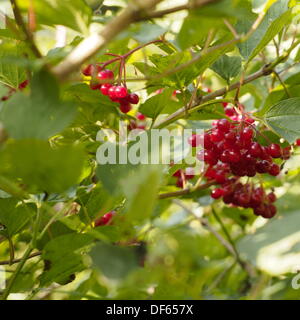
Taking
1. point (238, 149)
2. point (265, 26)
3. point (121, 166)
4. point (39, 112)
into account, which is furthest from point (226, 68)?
point (39, 112)

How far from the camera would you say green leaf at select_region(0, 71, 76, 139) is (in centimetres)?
45

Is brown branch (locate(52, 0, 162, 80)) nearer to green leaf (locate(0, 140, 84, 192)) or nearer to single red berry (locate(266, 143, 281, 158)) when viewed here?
green leaf (locate(0, 140, 84, 192))

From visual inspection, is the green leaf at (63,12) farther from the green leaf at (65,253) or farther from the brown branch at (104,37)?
the green leaf at (65,253)

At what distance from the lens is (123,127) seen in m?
1.03

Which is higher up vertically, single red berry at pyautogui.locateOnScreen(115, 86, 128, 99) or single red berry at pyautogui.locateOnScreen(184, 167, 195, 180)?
single red berry at pyautogui.locateOnScreen(115, 86, 128, 99)

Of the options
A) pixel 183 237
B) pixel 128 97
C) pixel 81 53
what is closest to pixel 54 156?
pixel 81 53

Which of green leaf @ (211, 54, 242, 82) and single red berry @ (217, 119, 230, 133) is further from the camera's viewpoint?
green leaf @ (211, 54, 242, 82)

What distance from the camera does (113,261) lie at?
435 millimetres

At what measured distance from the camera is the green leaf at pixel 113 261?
42 centimetres

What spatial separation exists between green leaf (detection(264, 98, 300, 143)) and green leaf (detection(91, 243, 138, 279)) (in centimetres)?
50

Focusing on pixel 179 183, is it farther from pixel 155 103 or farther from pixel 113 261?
pixel 113 261

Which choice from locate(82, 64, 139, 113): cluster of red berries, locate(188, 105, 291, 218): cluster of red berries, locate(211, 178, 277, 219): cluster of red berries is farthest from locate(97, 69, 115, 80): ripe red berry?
locate(211, 178, 277, 219): cluster of red berries

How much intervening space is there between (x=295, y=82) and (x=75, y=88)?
510 millimetres
